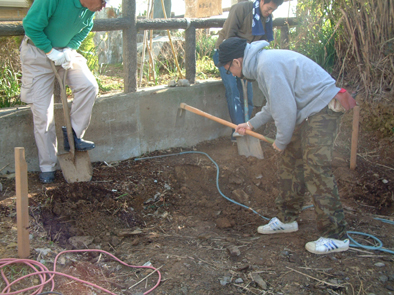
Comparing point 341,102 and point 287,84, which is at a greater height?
point 287,84

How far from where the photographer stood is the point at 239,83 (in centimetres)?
497

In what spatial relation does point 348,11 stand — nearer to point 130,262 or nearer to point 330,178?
point 330,178

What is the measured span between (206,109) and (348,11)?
238cm

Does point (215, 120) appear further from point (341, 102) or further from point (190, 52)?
point (190, 52)

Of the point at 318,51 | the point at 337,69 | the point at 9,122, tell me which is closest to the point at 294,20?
the point at 318,51

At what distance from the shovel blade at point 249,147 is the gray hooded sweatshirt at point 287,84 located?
69.2 inches

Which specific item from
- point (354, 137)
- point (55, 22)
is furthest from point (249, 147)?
point (55, 22)

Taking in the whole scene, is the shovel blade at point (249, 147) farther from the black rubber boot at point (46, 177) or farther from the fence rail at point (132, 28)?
the black rubber boot at point (46, 177)

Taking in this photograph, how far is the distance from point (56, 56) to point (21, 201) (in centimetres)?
162

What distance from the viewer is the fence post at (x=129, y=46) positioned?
14.2 feet

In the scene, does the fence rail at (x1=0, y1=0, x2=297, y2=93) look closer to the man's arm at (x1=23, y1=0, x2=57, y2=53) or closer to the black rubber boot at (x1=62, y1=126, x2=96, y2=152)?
the man's arm at (x1=23, y1=0, x2=57, y2=53)

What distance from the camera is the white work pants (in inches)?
141

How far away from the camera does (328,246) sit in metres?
2.88

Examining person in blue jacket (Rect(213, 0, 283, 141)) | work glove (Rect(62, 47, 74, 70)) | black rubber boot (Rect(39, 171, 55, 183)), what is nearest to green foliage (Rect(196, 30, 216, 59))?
person in blue jacket (Rect(213, 0, 283, 141))
